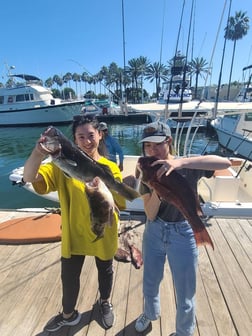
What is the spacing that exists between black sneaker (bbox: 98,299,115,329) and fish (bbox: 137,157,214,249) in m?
1.42

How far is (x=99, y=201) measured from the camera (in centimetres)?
155

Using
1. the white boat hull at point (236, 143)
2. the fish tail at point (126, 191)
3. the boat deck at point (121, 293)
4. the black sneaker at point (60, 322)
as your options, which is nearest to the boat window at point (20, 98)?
the white boat hull at point (236, 143)

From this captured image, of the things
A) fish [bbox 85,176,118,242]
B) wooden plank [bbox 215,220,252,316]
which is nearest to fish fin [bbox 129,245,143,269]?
wooden plank [bbox 215,220,252,316]

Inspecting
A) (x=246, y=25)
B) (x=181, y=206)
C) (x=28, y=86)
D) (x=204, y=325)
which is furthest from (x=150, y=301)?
(x=246, y=25)

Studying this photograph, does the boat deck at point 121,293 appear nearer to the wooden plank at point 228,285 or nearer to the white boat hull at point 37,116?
the wooden plank at point 228,285

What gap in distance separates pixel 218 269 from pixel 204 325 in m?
0.98

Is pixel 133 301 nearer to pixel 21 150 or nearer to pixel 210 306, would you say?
pixel 210 306

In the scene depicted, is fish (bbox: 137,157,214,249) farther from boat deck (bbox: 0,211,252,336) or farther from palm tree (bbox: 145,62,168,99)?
palm tree (bbox: 145,62,168,99)

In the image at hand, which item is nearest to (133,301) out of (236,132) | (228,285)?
(228,285)

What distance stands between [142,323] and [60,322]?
Result: 0.80 m

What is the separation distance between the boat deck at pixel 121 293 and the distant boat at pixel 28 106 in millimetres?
28833

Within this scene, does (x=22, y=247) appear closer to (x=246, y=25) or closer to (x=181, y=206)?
(x=181, y=206)

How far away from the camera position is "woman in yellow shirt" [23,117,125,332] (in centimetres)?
205

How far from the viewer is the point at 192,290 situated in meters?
2.03
